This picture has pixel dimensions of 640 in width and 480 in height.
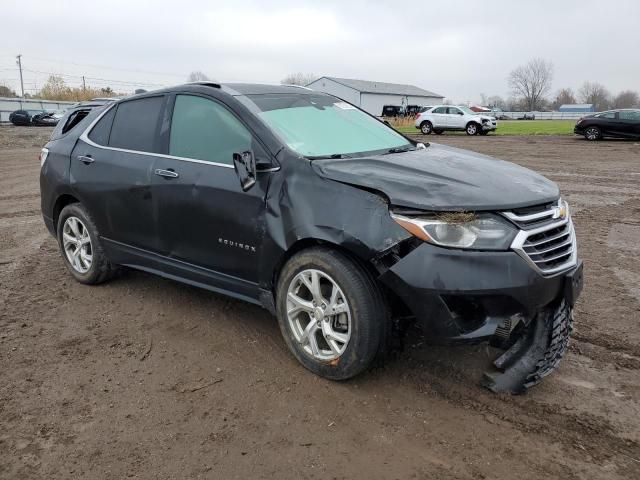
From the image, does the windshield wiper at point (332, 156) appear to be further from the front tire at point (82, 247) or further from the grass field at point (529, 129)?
the grass field at point (529, 129)

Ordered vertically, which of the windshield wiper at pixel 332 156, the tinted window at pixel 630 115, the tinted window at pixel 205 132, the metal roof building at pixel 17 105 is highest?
the metal roof building at pixel 17 105

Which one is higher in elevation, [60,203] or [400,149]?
[400,149]

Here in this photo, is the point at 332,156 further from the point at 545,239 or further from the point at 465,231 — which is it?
the point at 545,239

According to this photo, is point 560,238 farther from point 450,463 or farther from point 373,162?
point 450,463

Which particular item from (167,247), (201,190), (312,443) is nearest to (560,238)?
(312,443)

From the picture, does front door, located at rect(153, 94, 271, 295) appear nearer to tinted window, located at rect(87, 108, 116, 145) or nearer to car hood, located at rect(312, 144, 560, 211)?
car hood, located at rect(312, 144, 560, 211)

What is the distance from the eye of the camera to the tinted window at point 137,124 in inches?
171

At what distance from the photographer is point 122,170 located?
4406 millimetres

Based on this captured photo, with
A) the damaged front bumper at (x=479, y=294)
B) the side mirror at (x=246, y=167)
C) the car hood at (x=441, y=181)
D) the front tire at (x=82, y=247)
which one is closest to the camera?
the damaged front bumper at (x=479, y=294)

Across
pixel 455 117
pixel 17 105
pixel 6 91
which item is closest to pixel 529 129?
pixel 455 117

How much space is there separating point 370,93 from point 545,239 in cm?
8638

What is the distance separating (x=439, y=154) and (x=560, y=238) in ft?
3.55

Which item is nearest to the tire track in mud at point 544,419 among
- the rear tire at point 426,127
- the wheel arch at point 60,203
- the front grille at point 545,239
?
the front grille at point 545,239

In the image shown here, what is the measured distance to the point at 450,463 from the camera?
2613 mm
